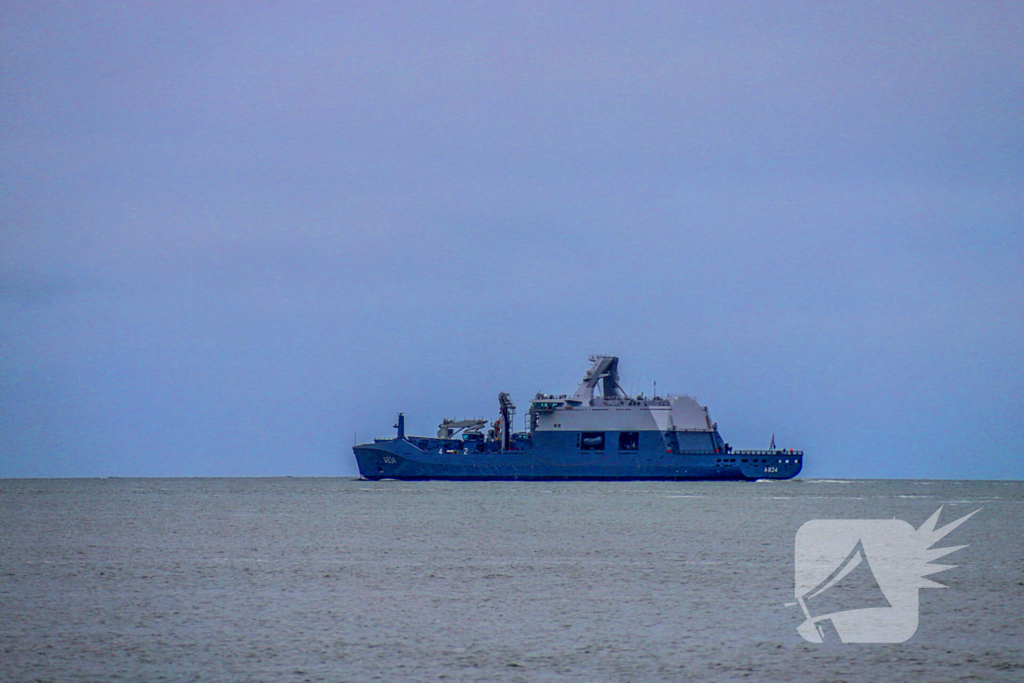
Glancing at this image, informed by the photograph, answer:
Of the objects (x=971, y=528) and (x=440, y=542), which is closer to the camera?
(x=440, y=542)

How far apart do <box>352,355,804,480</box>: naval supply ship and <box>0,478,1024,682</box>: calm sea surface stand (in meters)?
34.4

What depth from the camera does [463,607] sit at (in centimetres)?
1998

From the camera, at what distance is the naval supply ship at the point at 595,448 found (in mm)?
75500

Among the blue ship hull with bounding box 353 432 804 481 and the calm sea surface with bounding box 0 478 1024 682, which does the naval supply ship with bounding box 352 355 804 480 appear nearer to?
the blue ship hull with bounding box 353 432 804 481

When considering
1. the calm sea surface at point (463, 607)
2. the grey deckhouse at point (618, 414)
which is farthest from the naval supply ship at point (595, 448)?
the calm sea surface at point (463, 607)

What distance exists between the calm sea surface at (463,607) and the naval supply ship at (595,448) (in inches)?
1355

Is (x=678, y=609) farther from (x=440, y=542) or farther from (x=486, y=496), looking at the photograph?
(x=486, y=496)

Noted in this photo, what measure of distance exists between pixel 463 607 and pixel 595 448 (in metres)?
56.2

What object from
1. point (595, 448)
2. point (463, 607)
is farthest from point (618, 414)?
point (463, 607)

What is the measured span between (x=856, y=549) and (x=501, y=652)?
56.3 feet

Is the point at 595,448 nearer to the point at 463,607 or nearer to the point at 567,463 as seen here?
the point at 567,463

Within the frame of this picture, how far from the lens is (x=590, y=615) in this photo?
19.0 metres

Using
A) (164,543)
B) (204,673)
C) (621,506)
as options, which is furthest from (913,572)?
(621,506)

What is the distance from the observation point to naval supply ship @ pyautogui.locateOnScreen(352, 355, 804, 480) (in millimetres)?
75500
